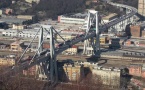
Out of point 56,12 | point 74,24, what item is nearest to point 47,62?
point 74,24

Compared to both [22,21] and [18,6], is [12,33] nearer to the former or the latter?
[22,21]

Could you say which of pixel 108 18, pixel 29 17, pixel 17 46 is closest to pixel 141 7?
pixel 108 18

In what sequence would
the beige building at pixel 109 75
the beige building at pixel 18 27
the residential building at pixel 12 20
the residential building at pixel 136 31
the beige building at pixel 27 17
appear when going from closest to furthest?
the beige building at pixel 109 75 → the residential building at pixel 136 31 → the beige building at pixel 18 27 → the residential building at pixel 12 20 → the beige building at pixel 27 17

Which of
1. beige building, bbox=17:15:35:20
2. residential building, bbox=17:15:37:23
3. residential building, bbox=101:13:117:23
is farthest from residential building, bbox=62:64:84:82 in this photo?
beige building, bbox=17:15:35:20

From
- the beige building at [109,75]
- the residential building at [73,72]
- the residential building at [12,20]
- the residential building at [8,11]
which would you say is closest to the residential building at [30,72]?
the residential building at [73,72]

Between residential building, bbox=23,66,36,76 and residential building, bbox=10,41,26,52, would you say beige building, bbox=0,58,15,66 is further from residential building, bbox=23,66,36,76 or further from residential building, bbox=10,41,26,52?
residential building, bbox=10,41,26,52

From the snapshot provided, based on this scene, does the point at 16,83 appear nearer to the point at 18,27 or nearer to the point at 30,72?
the point at 30,72

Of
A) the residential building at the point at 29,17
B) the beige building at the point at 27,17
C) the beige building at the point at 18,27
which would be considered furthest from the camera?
the beige building at the point at 27,17

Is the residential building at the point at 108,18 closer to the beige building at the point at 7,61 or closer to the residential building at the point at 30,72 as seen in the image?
the beige building at the point at 7,61
